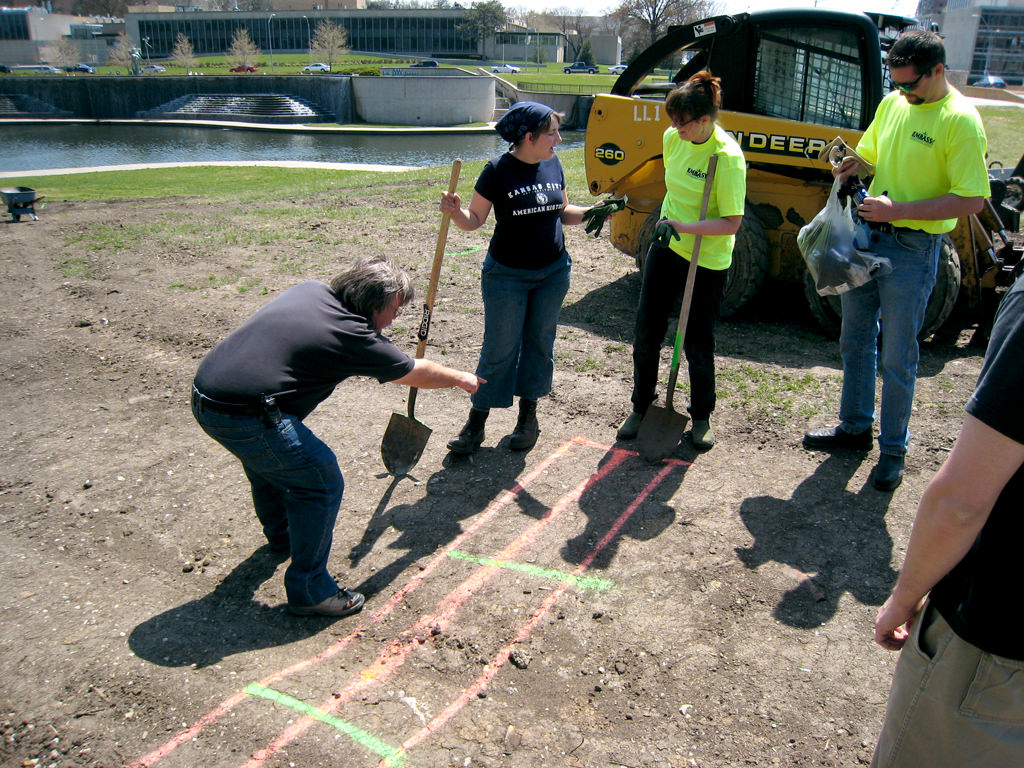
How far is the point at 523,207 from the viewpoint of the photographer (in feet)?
14.2

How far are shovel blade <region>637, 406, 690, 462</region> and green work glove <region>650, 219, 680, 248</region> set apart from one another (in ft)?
3.19

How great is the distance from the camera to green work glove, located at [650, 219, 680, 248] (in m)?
4.32

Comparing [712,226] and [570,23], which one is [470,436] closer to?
[712,226]

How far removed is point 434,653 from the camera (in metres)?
3.16

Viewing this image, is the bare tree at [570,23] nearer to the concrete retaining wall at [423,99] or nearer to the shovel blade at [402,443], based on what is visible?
the concrete retaining wall at [423,99]

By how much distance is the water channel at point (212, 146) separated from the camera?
99.7 feet

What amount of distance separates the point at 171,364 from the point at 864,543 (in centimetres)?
501

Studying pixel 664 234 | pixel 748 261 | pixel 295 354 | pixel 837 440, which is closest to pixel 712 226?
pixel 664 234

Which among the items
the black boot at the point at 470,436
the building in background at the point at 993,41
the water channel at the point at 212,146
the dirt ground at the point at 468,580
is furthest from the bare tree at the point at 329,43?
the black boot at the point at 470,436

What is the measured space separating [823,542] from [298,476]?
2514 mm

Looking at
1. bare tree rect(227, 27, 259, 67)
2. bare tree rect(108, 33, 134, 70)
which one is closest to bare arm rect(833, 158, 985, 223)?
bare tree rect(227, 27, 259, 67)

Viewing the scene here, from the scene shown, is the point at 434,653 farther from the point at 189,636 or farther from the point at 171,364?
the point at 171,364

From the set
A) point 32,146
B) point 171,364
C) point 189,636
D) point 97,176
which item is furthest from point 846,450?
point 32,146

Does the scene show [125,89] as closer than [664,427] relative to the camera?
No
